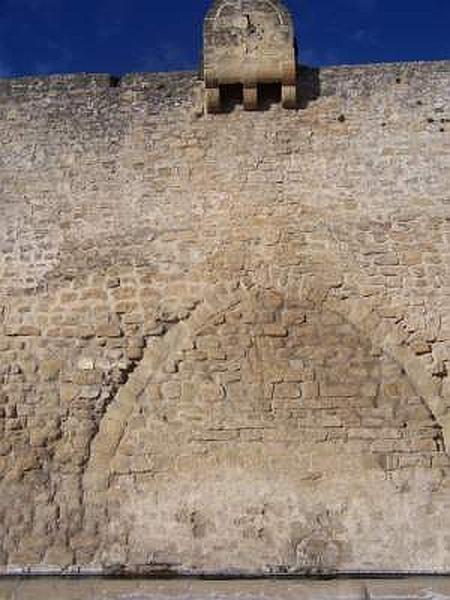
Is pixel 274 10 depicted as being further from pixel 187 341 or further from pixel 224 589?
pixel 224 589

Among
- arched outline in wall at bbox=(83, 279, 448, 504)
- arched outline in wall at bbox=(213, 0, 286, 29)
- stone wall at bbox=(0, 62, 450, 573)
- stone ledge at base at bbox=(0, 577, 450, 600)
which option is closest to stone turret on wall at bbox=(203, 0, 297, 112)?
arched outline in wall at bbox=(213, 0, 286, 29)

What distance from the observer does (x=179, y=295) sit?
575 centimetres

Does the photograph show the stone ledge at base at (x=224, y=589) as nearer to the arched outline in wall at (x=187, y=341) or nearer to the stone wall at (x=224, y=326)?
the stone wall at (x=224, y=326)

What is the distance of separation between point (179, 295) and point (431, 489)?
2.43 metres

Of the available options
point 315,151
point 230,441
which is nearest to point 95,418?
point 230,441

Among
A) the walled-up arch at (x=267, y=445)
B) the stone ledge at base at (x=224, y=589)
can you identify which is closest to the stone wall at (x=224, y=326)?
the walled-up arch at (x=267, y=445)

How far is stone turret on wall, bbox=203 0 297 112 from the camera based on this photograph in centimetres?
604

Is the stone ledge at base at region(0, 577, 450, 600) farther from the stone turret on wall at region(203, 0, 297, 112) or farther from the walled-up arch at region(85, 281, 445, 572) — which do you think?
the stone turret on wall at region(203, 0, 297, 112)

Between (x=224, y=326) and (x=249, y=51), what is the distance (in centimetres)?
240

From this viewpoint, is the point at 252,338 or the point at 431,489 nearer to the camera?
the point at 431,489

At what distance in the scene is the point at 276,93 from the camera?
20.3 ft

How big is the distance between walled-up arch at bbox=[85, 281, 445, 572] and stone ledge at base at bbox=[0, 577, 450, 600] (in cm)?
40

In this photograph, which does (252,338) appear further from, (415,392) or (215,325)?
(415,392)

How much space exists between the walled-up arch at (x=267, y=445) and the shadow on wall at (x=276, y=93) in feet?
5.53
